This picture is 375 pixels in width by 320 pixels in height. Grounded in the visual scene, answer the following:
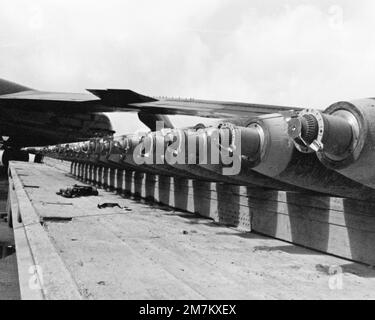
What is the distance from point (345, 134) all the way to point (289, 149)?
1.07 meters

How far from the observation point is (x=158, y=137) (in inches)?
285

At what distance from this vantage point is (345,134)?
378 centimetres

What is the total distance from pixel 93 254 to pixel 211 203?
3584 millimetres

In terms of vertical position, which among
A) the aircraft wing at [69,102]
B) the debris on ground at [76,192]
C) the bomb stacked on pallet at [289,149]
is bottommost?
the debris on ground at [76,192]

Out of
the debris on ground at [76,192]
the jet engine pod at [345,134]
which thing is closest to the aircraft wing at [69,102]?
the debris on ground at [76,192]

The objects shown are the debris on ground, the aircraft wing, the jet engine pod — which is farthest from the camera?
the aircraft wing

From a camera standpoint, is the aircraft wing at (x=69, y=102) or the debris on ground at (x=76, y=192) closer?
the debris on ground at (x=76, y=192)

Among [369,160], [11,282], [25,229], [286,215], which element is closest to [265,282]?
[369,160]

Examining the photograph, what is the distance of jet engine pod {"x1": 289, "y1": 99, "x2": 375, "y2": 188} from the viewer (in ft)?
12.2

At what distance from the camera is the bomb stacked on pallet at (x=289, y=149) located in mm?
3785

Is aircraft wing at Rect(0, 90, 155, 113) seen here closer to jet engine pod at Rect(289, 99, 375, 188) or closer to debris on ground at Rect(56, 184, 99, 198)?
debris on ground at Rect(56, 184, 99, 198)

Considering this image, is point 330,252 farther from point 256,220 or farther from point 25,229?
point 25,229

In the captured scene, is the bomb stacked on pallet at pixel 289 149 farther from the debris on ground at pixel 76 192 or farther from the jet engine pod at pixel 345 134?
the debris on ground at pixel 76 192

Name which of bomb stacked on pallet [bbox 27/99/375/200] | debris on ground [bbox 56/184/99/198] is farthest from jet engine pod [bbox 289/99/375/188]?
debris on ground [bbox 56/184/99/198]
